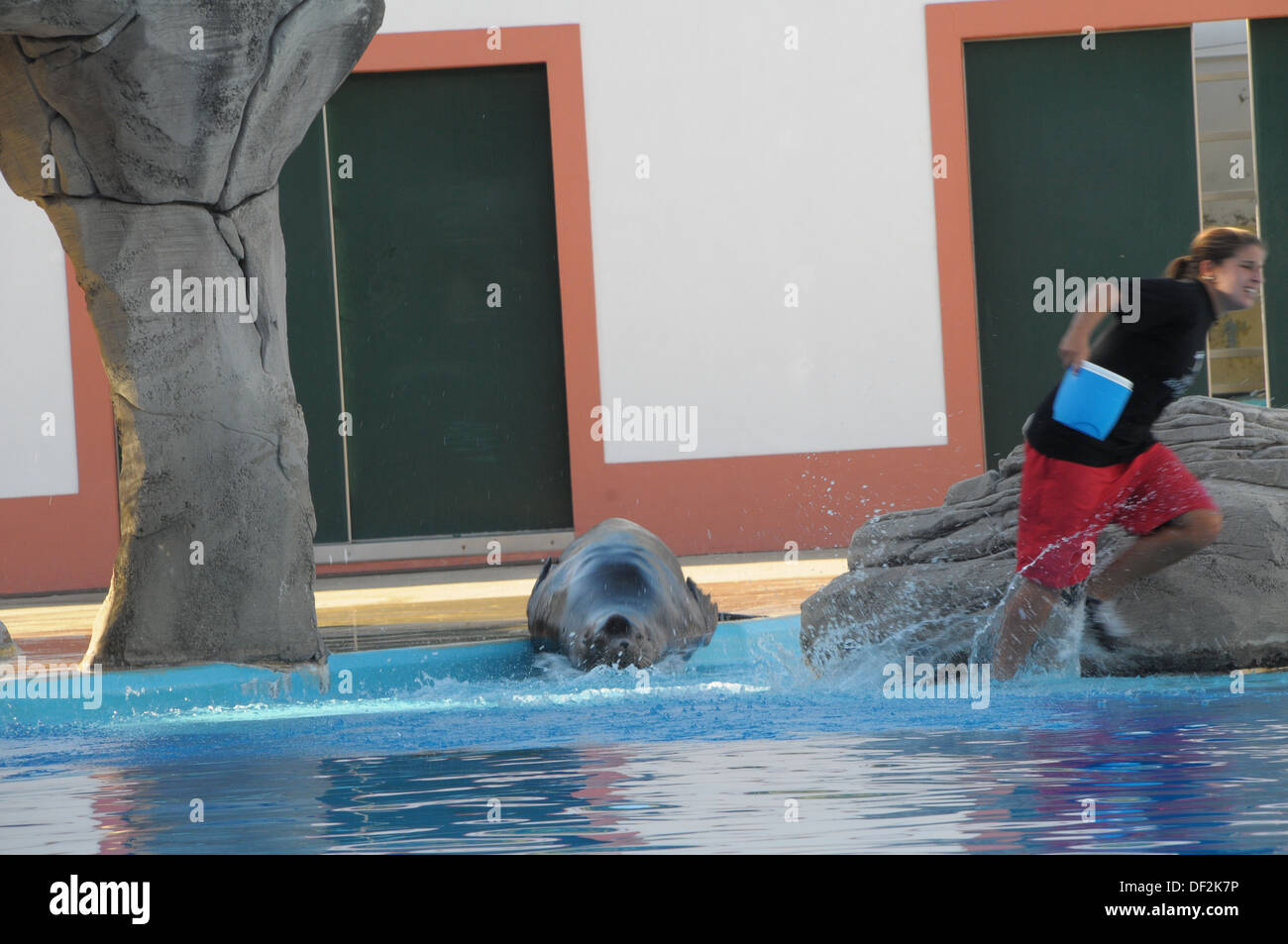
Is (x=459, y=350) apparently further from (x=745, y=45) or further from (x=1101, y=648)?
(x=1101, y=648)

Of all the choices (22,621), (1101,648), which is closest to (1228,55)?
(1101,648)

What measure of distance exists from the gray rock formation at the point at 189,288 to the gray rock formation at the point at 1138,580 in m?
2.17

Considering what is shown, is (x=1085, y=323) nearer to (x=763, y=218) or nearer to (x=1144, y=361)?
(x=1144, y=361)

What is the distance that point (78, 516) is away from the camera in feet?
37.8

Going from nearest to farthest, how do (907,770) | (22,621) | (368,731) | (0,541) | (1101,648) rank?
1. (907,770)
2. (368,731)
3. (1101,648)
4. (22,621)
5. (0,541)

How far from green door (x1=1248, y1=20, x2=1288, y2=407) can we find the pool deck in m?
3.64

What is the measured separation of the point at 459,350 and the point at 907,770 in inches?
340

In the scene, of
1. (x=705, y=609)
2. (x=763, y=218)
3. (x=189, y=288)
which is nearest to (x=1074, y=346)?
(x=705, y=609)

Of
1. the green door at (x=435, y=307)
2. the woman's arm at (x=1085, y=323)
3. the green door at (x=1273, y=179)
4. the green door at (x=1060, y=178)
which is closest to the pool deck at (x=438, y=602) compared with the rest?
the green door at (x=435, y=307)

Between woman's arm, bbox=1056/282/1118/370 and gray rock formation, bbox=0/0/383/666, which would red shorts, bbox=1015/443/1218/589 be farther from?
gray rock formation, bbox=0/0/383/666

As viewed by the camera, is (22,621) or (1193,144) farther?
(1193,144)

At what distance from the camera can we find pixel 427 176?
1194cm

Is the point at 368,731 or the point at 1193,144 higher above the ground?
the point at 1193,144
